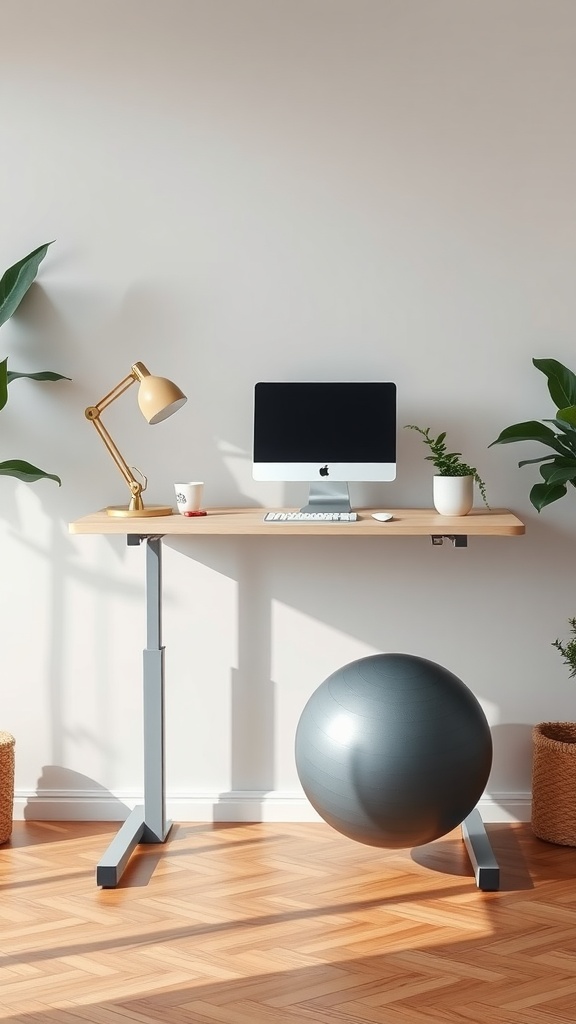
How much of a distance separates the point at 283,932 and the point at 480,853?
0.66m

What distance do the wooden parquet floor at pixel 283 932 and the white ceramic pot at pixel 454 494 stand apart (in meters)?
1.03

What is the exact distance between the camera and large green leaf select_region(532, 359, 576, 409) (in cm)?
324

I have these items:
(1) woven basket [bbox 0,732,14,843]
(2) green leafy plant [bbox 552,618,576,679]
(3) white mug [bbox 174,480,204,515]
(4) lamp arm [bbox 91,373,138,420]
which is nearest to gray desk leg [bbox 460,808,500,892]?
(2) green leafy plant [bbox 552,618,576,679]

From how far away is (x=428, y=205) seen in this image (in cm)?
345

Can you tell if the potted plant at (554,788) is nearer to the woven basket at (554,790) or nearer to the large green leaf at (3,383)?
the woven basket at (554,790)

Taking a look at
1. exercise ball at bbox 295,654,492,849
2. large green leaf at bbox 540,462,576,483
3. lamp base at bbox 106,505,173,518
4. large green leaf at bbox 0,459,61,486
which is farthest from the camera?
large green leaf at bbox 0,459,61,486

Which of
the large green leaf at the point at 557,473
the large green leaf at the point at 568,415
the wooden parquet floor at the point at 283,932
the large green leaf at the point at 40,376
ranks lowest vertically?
the wooden parquet floor at the point at 283,932

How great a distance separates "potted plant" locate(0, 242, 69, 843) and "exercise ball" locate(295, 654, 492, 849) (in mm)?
1010

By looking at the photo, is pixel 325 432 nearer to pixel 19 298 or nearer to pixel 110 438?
pixel 110 438

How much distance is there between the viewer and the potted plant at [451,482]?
10.6 ft

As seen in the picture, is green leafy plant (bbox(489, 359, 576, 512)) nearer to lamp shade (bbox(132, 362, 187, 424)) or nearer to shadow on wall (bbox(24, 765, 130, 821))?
lamp shade (bbox(132, 362, 187, 424))

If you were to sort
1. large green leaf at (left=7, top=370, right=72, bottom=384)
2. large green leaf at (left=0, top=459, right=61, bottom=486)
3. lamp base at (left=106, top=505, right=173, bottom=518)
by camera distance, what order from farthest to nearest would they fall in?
large green leaf at (left=7, top=370, right=72, bottom=384) < large green leaf at (left=0, top=459, right=61, bottom=486) < lamp base at (left=106, top=505, right=173, bottom=518)

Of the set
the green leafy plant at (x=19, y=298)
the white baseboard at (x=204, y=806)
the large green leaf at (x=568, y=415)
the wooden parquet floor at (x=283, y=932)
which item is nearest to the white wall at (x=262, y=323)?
the white baseboard at (x=204, y=806)

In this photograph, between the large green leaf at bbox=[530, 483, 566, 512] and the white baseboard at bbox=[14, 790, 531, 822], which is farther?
the white baseboard at bbox=[14, 790, 531, 822]
